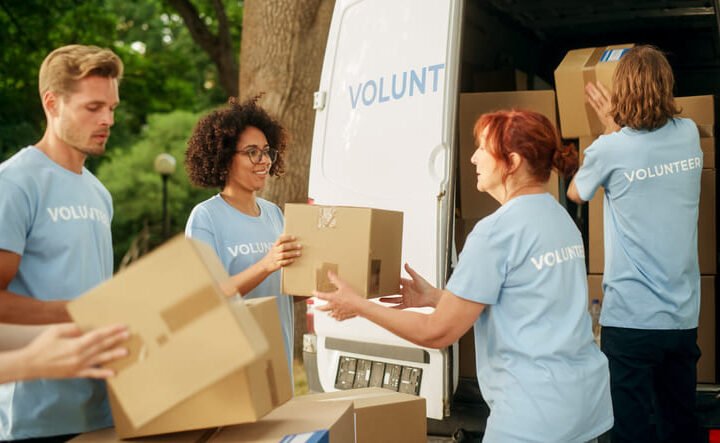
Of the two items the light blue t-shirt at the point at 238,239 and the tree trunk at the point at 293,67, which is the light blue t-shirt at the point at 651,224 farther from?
the tree trunk at the point at 293,67

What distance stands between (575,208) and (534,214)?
3.06m

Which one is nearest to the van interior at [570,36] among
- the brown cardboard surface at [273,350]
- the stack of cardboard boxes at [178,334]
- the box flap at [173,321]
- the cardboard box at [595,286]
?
the cardboard box at [595,286]

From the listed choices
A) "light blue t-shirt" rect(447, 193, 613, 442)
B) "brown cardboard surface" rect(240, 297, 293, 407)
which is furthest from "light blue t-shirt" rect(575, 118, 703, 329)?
"brown cardboard surface" rect(240, 297, 293, 407)

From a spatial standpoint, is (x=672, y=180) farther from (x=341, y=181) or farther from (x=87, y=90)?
(x=87, y=90)

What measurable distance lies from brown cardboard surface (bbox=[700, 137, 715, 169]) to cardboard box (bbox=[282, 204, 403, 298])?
2.07 m

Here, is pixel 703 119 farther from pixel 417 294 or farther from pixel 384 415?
pixel 384 415

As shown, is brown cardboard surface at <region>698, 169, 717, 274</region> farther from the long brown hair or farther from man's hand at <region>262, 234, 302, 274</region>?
man's hand at <region>262, 234, 302, 274</region>

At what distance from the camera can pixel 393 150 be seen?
398 centimetres

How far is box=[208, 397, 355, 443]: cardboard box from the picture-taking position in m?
2.32

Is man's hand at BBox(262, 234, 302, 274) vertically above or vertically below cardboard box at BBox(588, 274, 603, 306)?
above

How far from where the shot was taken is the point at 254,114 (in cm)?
368

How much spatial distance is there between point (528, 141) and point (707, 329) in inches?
85.5

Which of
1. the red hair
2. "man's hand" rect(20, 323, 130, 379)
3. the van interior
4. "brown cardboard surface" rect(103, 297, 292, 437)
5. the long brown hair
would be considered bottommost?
"brown cardboard surface" rect(103, 297, 292, 437)

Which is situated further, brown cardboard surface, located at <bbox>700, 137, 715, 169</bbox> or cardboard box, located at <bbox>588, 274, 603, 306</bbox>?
cardboard box, located at <bbox>588, 274, 603, 306</bbox>
